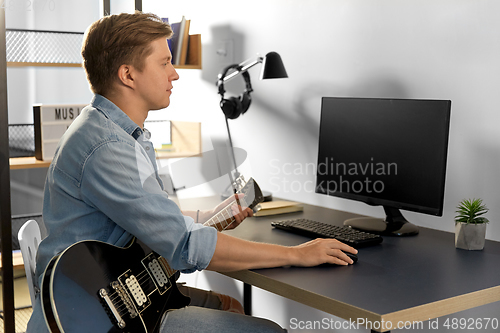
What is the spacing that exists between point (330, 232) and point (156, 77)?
657 mm

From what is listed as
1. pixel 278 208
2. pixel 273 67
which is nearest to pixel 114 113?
pixel 278 208

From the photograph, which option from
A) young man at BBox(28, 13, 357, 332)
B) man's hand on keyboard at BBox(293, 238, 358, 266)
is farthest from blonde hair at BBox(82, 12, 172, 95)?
→ man's hand on keyboard at BBox(293, 238, 358, 266)

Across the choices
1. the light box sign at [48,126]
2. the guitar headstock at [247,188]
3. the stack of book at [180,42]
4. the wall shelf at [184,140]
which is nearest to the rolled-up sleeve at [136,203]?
the guitar headstock at [247,188]

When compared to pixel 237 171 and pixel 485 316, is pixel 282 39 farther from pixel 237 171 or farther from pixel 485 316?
pixel 485 316

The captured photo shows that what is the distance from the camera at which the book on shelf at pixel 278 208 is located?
1.90 m

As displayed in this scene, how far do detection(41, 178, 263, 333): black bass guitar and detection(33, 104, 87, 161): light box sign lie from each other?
1.27 m

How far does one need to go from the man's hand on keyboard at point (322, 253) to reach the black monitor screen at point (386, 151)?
13.6 inches

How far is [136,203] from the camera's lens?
44.6 inches

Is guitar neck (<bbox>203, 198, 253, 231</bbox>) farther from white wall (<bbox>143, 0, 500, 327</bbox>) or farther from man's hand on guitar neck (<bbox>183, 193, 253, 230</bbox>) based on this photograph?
white wall (<bbox>143, 0, 500, 327</bbox>)

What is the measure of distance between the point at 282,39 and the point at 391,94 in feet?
2.21

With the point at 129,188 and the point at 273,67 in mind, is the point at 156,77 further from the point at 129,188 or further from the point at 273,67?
the point at 273,67

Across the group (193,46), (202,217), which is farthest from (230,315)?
(193,46)

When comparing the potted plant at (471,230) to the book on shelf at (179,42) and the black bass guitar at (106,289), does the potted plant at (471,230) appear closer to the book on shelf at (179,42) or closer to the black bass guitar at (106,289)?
the black bass guitar at (106,289)

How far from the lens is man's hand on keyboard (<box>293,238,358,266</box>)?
1271mm
